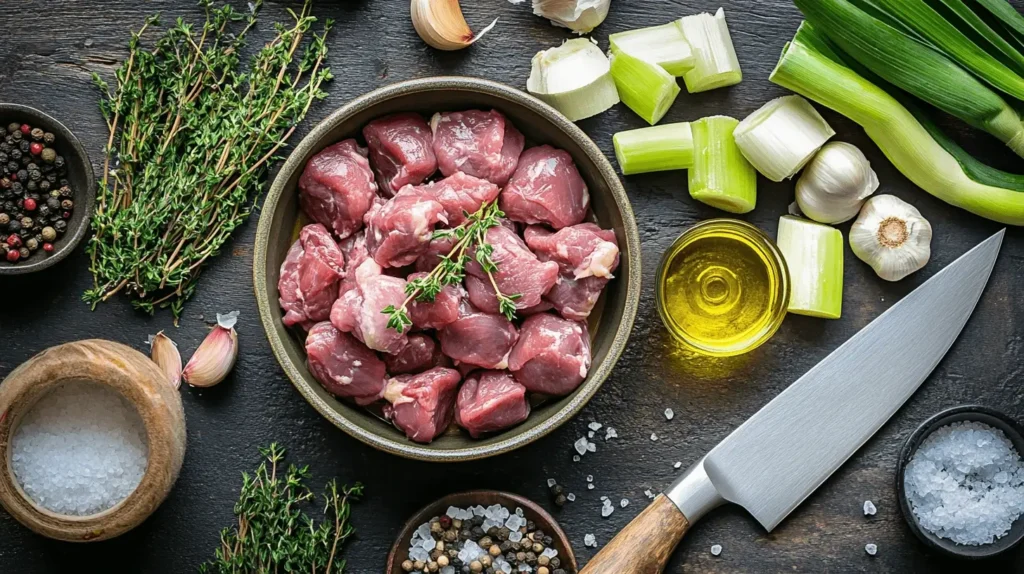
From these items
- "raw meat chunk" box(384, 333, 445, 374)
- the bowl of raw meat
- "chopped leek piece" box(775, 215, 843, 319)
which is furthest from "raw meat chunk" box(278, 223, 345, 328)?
"chopped leek piece" box(775, 215, 843, 319)

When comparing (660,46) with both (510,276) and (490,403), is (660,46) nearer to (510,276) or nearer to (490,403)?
(510,276)

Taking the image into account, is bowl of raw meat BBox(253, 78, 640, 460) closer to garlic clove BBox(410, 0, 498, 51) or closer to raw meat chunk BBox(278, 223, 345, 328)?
raw meat chunk BBox(278, 223, 345, 328)

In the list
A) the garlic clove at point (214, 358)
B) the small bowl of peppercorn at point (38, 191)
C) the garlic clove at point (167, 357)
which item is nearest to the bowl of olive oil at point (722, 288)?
the garlic clove at point (214, 358)

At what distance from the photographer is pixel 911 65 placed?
2.53 meters

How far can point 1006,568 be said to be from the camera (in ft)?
8.82

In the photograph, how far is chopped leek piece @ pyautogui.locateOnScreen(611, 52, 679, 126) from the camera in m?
2.58

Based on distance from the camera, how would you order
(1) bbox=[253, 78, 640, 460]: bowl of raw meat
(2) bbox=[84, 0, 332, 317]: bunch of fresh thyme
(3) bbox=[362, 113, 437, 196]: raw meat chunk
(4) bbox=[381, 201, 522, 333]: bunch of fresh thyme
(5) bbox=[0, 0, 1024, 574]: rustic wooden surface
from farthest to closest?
(5) bbox=[0, 0, 1024, 574]: rustic wooden surface, (2) bbox=[84, 0, 332, 317]: bunch of fresh thyme, (3) bbox=[362, 113, 437, 196]: raw meat chunk, (1) bbox=[253, 78, 640, 460]: bowl of raw meat, (4) bbox=[381, 201, 522, 333]: bunch of fresh thyme

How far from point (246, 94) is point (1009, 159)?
233cm

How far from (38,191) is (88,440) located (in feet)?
2.41

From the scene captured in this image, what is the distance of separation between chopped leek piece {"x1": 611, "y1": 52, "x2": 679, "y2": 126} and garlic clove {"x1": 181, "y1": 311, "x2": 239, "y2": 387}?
1.36 m

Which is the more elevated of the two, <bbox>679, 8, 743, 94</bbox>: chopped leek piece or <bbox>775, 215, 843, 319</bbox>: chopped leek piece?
<bbox>679, 8, 743, 94</bbox>: chopped leek piece

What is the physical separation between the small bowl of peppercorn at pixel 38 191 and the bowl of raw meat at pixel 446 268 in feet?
2.10

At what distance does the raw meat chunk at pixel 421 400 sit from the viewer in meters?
2.36

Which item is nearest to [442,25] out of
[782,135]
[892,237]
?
[782,135]
